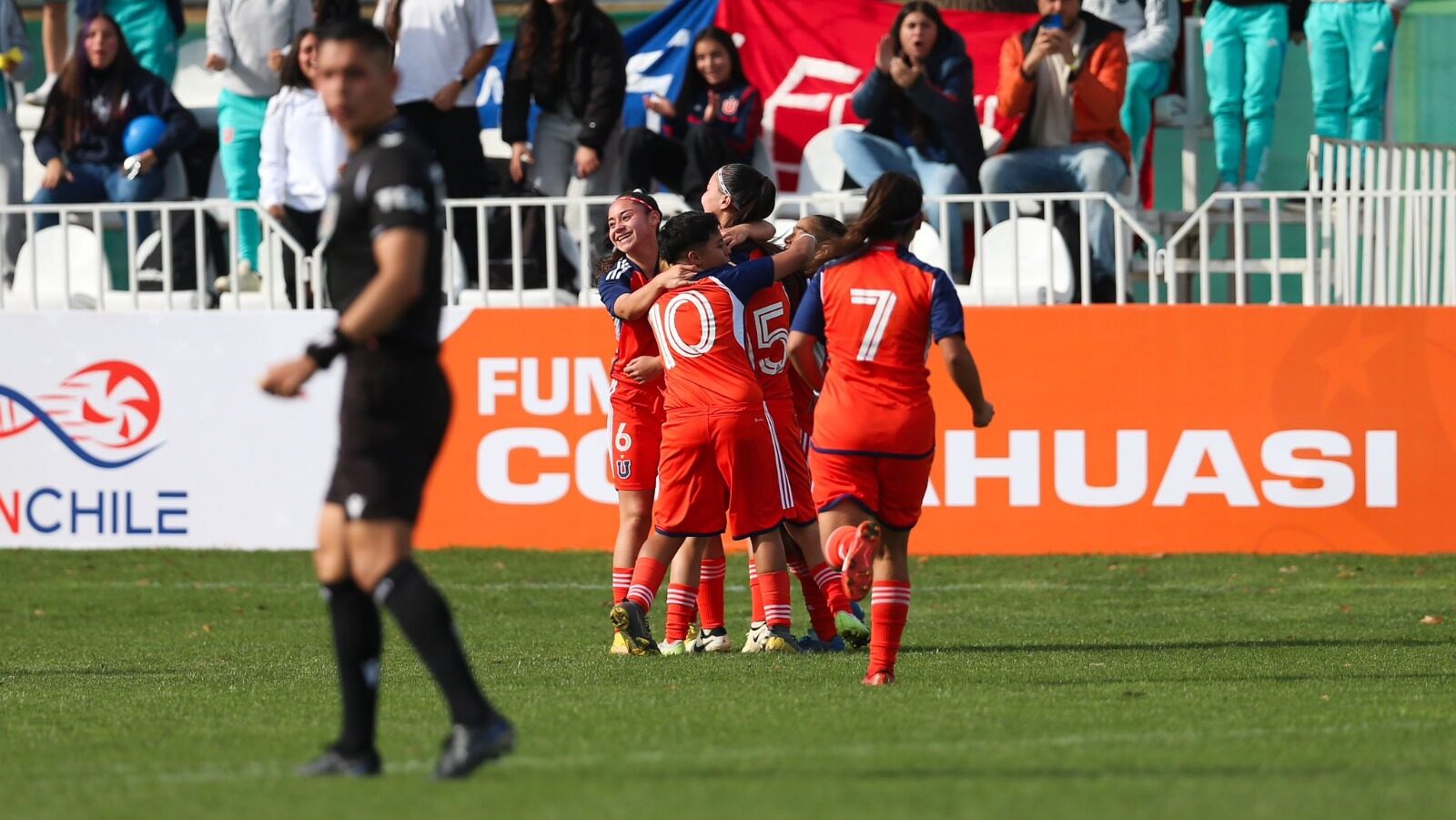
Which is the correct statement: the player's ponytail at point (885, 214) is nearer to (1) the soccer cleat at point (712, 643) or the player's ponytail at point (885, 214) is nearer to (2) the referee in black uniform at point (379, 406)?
(1) the soccer cleat at point (712, 643)

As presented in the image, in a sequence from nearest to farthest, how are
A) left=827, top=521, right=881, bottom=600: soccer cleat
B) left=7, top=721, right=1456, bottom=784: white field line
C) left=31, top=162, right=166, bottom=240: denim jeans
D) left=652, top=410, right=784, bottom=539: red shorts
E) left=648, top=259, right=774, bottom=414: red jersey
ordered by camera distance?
left=7, top=721, right=1456, bottom=784: white field line < left=827, top=521, right=881, bottom=600: soccer cleat < left=648, top=259, right=774, bottom=414: red jersey < left=652, top=410, right=784, bottom=539: red shorts < left=31, top=162, right=166, bottom=240: denim jeans

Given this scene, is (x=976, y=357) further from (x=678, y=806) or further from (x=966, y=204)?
(x=678, y=806)

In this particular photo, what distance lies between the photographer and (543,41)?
50.5ft

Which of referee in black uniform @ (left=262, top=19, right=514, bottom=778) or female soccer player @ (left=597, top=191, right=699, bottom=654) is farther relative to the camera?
female soccer player @ (left=597, top=191, right=699, bottom=654)

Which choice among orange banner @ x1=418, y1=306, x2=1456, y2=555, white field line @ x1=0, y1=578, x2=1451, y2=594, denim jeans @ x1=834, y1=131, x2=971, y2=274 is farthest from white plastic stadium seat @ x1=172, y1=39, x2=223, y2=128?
denim jeans @ x1=834, y1=131, x2=971, y2=274

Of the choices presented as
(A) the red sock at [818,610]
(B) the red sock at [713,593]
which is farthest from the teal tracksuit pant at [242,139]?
(A) the red sock at [818,610]

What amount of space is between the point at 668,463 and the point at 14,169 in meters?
8.99

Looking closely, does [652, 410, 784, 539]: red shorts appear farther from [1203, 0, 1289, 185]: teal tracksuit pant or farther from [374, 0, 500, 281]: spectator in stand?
[1203, 0, 1289, 185]: teal tracksuit pant

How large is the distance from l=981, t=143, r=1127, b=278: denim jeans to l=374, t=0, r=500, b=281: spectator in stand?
3.39 meters

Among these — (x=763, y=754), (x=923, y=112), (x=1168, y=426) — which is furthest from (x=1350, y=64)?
(x=763, y=754)

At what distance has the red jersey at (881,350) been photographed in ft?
27.2

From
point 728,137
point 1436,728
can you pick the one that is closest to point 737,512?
point 1436,728

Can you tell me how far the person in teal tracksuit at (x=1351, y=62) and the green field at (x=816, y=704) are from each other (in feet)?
11.5

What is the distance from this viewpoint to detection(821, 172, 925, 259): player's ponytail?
8.35 meters
